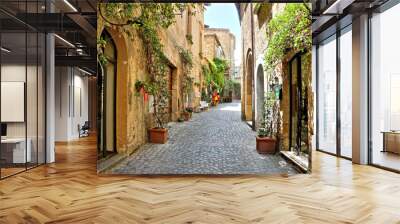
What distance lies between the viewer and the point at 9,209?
3275mm

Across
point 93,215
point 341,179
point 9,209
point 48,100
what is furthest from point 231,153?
point 48,100

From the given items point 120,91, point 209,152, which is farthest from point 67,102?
point 209,152

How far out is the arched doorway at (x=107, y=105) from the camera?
15.9ft

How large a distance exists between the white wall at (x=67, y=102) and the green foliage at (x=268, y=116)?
7.35 m

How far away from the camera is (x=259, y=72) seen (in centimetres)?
529

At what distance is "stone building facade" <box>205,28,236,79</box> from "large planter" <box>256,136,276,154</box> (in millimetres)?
1002

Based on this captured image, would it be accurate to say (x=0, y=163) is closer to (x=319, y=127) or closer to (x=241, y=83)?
(x=241, y=83)

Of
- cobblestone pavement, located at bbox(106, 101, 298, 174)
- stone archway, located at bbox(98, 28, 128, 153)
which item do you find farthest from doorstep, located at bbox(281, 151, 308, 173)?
stone archway, located at bbox(98, 28, 128, 153)

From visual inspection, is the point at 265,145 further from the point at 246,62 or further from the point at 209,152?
the point at 246,62

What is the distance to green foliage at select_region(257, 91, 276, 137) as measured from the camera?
16.5 ft

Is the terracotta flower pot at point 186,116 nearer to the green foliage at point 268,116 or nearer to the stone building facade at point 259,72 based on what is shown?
the stone building facade at point 259,72

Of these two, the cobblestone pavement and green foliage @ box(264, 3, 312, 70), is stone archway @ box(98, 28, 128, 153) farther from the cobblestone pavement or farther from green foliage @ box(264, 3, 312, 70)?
green foliage @ box(264, 3, 312, 70)

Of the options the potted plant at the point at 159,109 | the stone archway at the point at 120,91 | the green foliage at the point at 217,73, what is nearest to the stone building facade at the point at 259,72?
the green foliage at the point at 217,73

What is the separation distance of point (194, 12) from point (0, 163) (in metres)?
3.60
